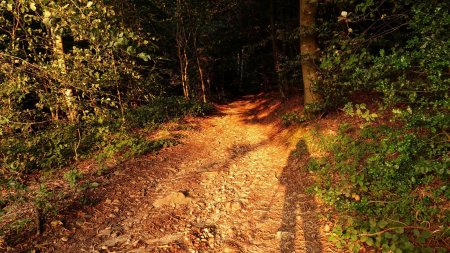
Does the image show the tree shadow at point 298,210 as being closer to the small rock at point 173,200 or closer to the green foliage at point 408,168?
the green foliage at point 408,168

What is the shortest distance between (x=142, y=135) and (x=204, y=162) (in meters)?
3.24

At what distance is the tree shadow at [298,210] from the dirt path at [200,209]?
0.02m

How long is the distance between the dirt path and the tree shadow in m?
0.02

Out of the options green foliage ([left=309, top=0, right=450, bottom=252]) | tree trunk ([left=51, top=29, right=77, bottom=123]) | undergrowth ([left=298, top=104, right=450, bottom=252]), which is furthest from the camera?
tree trunk ([left=51, top=29, right=77, bottom=123])

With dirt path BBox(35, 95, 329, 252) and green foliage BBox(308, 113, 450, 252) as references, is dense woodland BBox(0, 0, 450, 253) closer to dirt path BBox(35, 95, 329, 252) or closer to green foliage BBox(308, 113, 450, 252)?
green foliage BBox(308, 113, 450, 252)

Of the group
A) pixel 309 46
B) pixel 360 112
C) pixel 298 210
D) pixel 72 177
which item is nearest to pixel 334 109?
pixel 309 46

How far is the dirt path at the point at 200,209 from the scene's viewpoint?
4.70 metres

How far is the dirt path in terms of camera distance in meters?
4.70

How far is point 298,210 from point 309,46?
17.9ft

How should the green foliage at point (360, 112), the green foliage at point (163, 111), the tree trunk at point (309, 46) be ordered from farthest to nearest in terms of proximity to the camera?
the green foliage at point (163, 111), the tree trunk at point (309, 46), the green foliage at point (360, 112)

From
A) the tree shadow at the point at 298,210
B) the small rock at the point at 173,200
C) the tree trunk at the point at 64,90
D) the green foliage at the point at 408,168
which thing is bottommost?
the tree shadow at the point at 298,210

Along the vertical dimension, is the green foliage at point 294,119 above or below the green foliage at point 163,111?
below

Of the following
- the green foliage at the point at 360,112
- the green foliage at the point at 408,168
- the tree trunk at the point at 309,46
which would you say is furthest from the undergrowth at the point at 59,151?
the green foliage at the point at 408,168

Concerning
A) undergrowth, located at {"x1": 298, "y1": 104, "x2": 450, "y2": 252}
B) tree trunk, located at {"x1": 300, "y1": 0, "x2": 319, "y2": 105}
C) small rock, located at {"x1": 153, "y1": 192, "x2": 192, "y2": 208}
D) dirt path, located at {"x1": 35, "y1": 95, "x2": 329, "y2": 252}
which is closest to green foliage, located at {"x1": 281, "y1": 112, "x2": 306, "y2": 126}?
tree trunk, located at {"x1": 300, "y1": 0, "x2": 319, "y2": 105}
